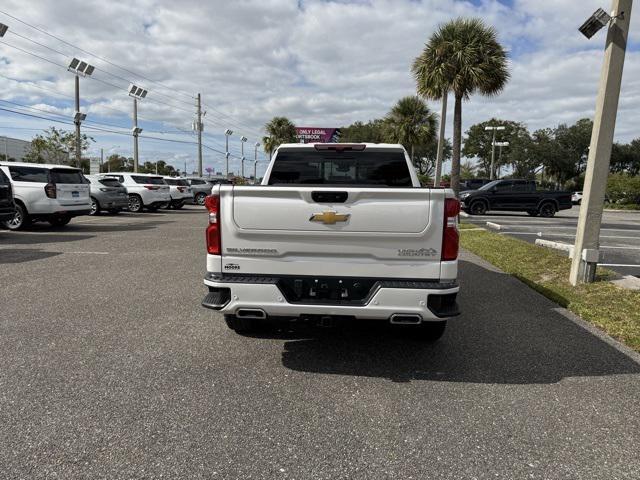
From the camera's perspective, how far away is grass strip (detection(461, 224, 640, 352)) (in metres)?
5.12

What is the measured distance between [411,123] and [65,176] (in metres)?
24.0

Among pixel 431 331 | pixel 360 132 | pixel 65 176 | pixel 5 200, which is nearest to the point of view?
pixel 431 331

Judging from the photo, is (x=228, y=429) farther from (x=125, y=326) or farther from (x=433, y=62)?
(x=433, y=62)

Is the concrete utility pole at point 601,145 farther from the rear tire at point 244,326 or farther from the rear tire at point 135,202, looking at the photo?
the rear tire at point 135,202

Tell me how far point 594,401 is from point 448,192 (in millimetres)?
1858

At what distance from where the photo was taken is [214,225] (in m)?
3.67

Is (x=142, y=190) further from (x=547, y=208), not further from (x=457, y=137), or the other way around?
(x=547, y=208)

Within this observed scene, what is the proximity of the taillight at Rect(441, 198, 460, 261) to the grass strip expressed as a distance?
2402mm

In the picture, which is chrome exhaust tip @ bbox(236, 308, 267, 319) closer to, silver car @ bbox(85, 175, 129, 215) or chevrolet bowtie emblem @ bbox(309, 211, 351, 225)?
chevrolet bowtie emblem @ bbox(309, 211, 351, 225)

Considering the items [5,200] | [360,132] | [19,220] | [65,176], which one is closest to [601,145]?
[5,200]

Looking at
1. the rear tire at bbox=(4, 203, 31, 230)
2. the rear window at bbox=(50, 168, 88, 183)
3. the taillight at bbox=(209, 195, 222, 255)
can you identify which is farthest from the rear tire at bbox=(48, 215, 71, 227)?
the taillight at bbox=(209, 195, 222, 255)

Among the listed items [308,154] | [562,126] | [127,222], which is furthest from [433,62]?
[562,126]

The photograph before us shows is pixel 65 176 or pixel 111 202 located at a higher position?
pixel 65 176

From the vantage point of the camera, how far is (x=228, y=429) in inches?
115
